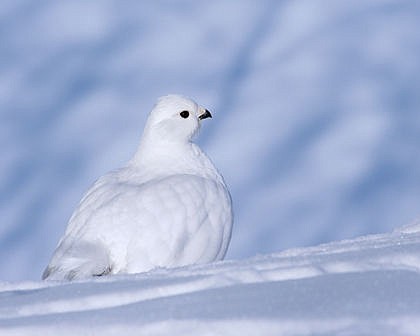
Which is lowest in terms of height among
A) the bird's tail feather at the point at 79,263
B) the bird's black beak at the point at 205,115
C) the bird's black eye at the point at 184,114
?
the bird's tail feather at the point at 79,263

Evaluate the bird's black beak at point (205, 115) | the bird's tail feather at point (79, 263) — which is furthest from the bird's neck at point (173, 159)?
the bird's tail feather at point (79, 263)

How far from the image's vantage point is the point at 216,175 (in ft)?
30.9

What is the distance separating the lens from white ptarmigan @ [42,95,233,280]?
7652 millimetres

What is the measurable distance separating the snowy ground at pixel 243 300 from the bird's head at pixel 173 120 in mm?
5959

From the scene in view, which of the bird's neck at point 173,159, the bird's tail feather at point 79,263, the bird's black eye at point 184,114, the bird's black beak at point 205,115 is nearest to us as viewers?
the bird's tail feather at point 79,263

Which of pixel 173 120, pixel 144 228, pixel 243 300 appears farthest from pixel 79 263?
pixel 243 300

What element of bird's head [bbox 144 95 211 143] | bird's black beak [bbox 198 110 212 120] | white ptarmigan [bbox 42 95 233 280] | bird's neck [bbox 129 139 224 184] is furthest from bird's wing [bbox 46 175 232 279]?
bird's black beak [bbox 198 110 212 120]

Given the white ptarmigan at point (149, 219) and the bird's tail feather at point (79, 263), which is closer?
the bird's tail feather at point (79, 263)

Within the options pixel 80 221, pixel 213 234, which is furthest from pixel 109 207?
pixel 213 234

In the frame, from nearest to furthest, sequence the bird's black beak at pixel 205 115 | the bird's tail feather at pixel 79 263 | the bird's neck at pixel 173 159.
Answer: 1. the bird's tail feather at pixel 79 263
2. the bird's neck at pixel 173 159
3. the bird's black beak at pixel 205 115

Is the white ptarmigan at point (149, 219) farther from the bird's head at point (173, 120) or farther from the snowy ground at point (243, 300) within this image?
the snowy ground at point (243, 300)

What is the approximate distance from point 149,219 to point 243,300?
16.4ft

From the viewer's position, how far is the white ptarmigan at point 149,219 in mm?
7652

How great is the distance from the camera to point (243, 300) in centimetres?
296
